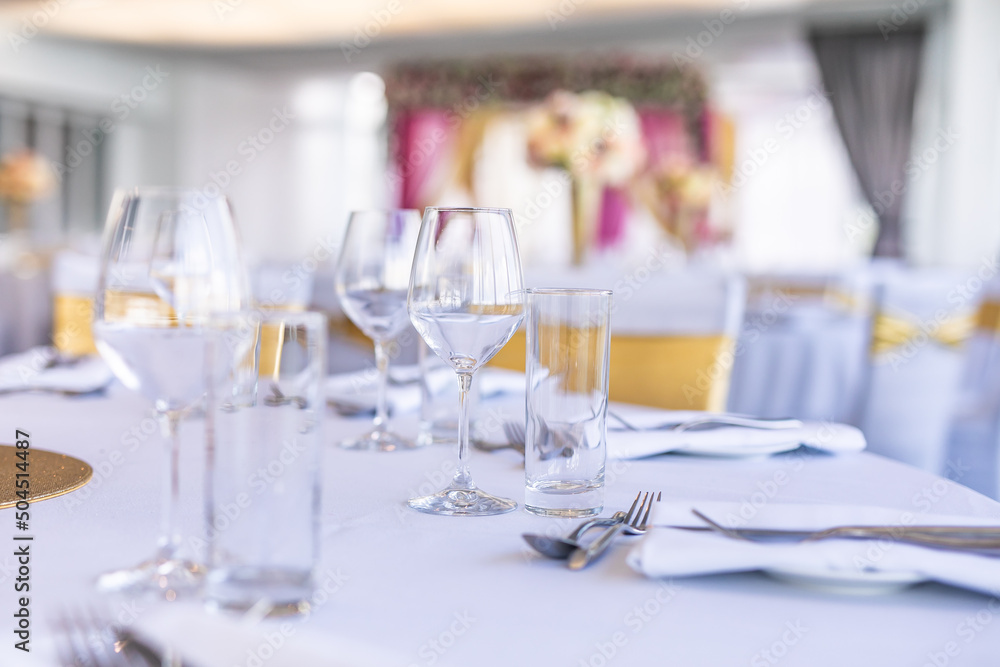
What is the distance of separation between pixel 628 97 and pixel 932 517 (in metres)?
8.07

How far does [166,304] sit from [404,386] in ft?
2.34

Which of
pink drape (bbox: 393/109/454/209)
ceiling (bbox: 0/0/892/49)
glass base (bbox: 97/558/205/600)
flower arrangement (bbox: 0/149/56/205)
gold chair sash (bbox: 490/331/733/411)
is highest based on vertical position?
ceiling (bbox: 0/0/892/49)

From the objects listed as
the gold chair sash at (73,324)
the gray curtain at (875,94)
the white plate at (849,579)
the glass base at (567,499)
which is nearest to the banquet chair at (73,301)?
the gold chair sash at (73,324)

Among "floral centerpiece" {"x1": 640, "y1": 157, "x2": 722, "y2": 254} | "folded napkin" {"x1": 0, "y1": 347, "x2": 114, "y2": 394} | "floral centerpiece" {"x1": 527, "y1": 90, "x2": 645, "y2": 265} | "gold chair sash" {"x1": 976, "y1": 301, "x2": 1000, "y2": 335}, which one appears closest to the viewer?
"folded napkin" {"x1": 0, "y1": 347, "x2": 114, "y2": 394}

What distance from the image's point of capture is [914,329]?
3332 mm

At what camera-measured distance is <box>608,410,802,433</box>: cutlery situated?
97 cm

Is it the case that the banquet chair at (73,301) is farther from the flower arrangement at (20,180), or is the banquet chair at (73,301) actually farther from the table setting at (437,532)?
the flower arrangement at (20,180)

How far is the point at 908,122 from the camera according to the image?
766cm

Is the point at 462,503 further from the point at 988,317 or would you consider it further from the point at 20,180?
the point at 20,180

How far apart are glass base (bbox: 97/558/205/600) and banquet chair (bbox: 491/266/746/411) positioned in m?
1.41

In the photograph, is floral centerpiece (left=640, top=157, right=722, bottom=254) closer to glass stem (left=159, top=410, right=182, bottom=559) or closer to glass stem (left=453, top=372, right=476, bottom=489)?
glass stem (left=453, top=372, right=476, bottom=489)

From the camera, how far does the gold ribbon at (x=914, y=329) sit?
10.5 feet

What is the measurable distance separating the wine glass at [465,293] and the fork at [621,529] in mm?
100

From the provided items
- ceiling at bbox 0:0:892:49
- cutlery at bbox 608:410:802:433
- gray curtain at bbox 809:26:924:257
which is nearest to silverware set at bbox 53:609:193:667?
cutlery at bbox 608:410:802:433
